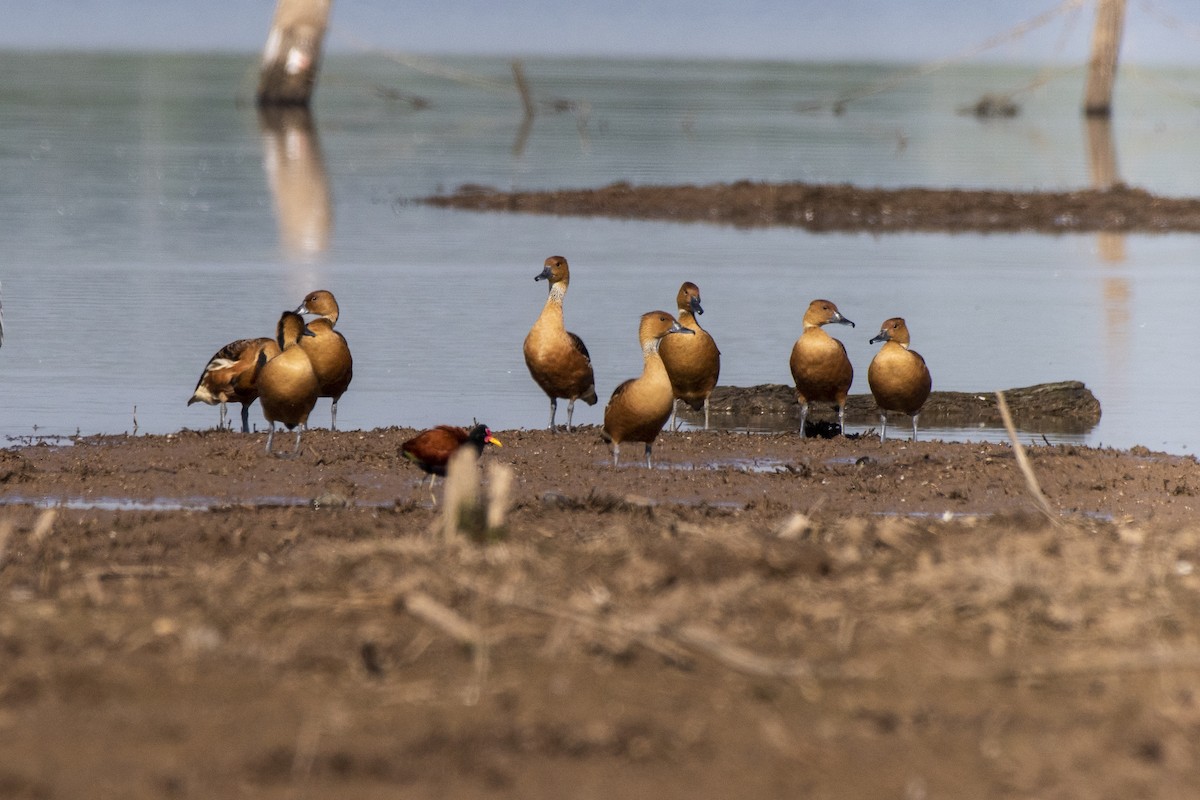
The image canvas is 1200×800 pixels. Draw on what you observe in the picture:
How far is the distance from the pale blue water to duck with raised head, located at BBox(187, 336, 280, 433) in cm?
56

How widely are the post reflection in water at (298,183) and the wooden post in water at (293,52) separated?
110 centimetres

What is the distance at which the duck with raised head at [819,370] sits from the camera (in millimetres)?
12727

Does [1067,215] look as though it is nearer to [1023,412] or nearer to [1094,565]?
[1023,412]

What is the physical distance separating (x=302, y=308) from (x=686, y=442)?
106 inches

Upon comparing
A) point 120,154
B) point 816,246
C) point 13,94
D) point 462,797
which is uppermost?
point 13,94

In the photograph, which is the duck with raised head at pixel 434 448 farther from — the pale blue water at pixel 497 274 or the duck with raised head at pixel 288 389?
the pale blue water at pixel 497 274

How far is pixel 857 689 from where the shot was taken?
528cm

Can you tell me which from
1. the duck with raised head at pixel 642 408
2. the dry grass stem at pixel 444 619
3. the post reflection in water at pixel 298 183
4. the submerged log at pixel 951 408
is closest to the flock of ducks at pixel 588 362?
the duck with raised head at pixel 642 408

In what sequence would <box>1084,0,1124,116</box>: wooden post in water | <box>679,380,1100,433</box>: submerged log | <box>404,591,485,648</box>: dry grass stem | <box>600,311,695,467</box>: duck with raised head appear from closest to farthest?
<box>404,591,485,648</box>: dry grass stem
<box>600,311,695,467</box>: duck with raised head
<box>679,380,1100,433</box>: submerged log
<box>1084,0,1124,116</box>: wooden post in water

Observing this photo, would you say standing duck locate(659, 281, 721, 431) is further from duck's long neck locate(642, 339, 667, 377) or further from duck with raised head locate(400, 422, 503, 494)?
duck with raised head locate(400, 422, 503, 494)

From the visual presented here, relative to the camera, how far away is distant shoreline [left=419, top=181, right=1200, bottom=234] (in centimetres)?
3011

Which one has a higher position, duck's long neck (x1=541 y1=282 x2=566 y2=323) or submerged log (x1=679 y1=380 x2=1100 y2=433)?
duck's long neck (x1=541 y1=282 x2=566 y2=323)

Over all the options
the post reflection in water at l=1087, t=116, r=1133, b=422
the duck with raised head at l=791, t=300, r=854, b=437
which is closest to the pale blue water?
the post reflection in water at l=1087, t=116, r=1133, b=422

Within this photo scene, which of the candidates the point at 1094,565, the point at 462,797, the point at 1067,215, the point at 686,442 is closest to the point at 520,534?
the point at 1094,565
